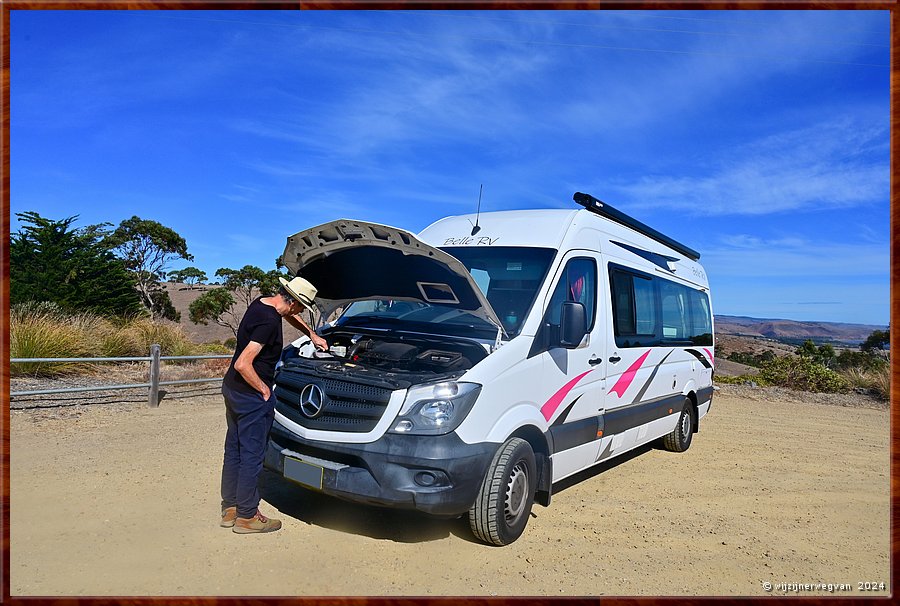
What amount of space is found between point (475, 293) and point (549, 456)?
146cm

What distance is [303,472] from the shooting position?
473 centimetres

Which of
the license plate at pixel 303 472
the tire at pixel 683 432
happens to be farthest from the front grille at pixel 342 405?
the tire at pixel 683 432

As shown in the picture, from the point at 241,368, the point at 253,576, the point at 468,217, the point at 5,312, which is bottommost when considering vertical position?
the point at 253,576

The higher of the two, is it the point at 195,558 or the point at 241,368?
the point at 241,368

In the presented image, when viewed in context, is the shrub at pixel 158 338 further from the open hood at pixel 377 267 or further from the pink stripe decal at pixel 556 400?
the pink stripe decal at pixel 556 400

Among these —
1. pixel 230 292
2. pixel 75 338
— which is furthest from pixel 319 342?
pixel 230 292

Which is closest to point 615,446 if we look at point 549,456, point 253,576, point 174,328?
point 549,456

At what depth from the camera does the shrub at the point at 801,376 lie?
52.3 feet

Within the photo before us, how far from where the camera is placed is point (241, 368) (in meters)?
4.77

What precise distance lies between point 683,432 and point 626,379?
2769mm

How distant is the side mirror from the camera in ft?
16.5

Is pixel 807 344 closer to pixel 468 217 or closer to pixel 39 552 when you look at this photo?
pixel 468 217

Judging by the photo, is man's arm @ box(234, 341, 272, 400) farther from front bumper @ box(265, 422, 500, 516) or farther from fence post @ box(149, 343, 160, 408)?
fence post @ box(149, 343, 160, 408)

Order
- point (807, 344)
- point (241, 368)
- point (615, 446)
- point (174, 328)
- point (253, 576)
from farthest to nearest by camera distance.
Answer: point (807, 344) < point (174, 328) < point (615, 446) < point (241, 368) < point (253, 576)
